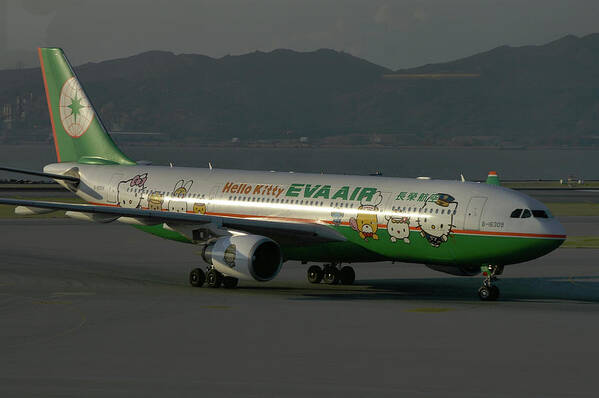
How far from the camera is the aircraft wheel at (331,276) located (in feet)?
137

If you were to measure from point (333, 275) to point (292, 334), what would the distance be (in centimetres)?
1373

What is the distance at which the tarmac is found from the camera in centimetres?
2153

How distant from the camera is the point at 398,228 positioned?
37344mm

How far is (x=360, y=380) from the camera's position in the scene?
72.0 ft

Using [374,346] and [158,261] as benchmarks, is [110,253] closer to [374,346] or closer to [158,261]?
[158,261]

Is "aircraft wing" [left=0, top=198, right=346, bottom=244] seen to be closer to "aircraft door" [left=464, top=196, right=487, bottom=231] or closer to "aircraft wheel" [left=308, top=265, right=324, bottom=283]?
"aircraft wheel" [left=308, top=265, right=324, bottom=283]

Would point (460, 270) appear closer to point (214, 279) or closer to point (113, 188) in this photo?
point (214, 279)

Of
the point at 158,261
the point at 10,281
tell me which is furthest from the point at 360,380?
the point at 158,261

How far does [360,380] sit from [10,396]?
733 centimetres

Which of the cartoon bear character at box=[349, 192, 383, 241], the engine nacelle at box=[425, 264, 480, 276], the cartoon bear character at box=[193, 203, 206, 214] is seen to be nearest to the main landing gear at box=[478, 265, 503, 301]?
the engine nacelle at box=[425, 264, 480, 276]

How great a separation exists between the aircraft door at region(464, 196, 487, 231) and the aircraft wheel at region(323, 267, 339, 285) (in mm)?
7463

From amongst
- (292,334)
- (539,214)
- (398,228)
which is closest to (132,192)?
(398,228)

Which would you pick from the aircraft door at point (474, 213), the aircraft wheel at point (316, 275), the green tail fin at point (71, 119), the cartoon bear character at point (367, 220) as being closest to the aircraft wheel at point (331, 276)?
the aircraft wheel at point (316, 275)

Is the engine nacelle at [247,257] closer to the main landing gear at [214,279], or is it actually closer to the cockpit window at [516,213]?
the main landing gear at [214,279]
